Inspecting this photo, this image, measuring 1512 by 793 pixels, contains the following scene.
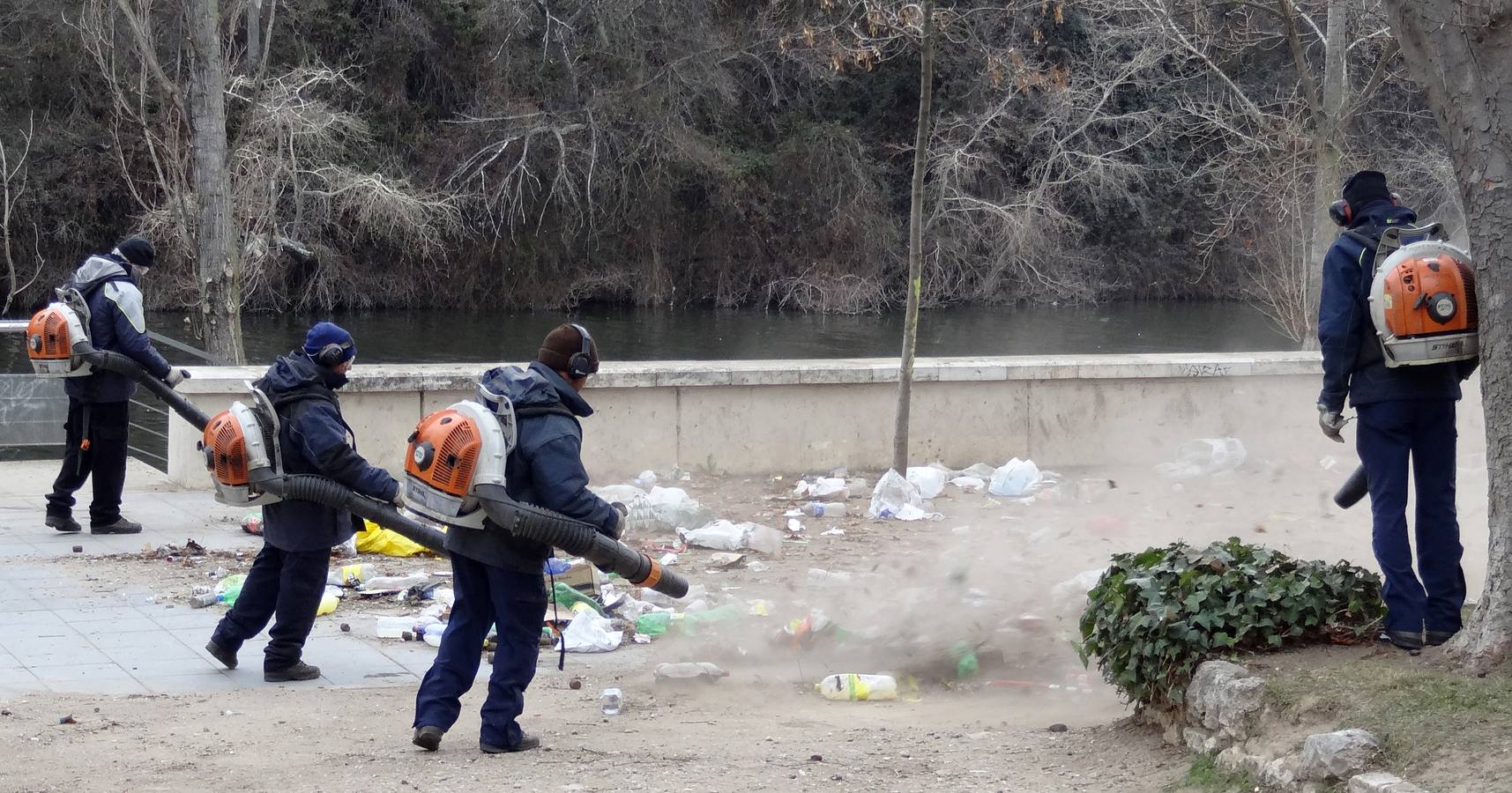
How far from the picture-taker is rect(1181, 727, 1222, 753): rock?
4473mm

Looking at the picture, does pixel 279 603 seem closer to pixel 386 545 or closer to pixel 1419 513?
pixel 386 545

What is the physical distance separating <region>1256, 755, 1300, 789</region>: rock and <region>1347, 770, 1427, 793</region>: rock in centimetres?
18

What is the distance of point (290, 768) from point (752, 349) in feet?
72.3

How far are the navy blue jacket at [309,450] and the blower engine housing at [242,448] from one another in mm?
54

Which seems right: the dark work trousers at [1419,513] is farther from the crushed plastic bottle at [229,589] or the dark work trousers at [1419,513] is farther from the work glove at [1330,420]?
the crushed plastic bottle at [229,589]

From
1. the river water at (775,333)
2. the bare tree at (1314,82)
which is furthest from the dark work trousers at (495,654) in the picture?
the river water at (775,333)

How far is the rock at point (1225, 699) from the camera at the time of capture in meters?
4.37

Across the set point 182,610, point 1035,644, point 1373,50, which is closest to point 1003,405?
point 1035,644

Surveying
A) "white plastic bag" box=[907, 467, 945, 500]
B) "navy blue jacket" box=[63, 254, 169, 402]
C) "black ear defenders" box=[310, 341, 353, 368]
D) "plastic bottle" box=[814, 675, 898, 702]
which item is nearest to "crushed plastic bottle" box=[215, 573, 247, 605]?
"navy blue jacket" box=[63, 254, 169, 402]

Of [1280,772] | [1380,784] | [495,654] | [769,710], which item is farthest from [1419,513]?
[495,654]

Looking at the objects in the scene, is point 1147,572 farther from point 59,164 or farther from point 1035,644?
point 59,164

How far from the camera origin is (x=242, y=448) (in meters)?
5.74

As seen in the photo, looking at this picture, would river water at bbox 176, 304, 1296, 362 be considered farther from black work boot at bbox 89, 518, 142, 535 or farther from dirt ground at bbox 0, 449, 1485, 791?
dirt ground at bbox 0, 449, 1485, 791

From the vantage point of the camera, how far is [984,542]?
8703 millimetres
